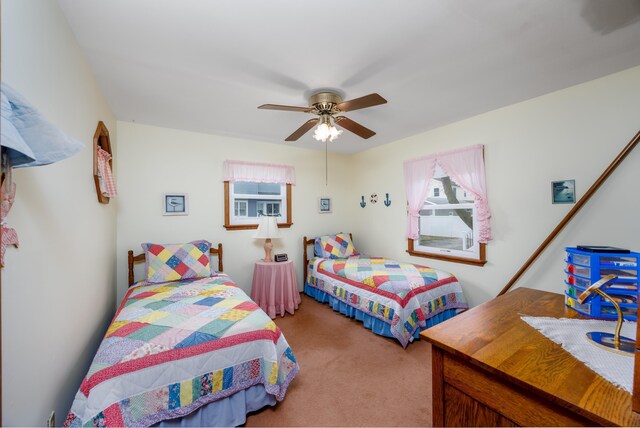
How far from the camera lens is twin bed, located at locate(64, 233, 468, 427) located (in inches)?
52.4

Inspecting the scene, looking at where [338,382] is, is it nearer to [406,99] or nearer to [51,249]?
[51,249]

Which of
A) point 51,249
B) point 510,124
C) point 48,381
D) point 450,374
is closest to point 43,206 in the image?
point 51,249

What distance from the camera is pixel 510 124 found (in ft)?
8.49

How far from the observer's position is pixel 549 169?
7.73 ft

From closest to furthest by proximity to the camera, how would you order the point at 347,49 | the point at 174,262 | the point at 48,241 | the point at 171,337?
1. the point at 48,241
2. the point at 171,337
3. the point at 347,49
4. the point at 174,262

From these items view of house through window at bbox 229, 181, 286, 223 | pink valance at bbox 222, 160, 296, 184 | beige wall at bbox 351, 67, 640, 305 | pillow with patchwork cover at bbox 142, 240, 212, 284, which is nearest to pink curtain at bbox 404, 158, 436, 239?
beige wall at bbox 351, 67, 640, 305

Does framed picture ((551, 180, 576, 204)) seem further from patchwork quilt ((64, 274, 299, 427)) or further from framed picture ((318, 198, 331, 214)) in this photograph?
framed picture ((318, 198, 331, 214))

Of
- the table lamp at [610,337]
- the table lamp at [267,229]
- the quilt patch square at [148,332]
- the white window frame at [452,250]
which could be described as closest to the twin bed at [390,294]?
the white window frame at [452,250]

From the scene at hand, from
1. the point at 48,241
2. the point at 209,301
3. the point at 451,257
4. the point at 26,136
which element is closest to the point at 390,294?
the point at 451,257

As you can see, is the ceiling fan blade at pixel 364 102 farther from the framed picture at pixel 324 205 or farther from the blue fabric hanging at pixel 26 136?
the framed picture at pixel 324 205

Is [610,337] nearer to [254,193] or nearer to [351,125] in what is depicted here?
[351,125]

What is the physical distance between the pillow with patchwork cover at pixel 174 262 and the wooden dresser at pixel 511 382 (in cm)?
255

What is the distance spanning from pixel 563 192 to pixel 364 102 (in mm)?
2020

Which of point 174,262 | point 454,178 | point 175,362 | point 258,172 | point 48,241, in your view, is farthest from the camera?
point 258,172
